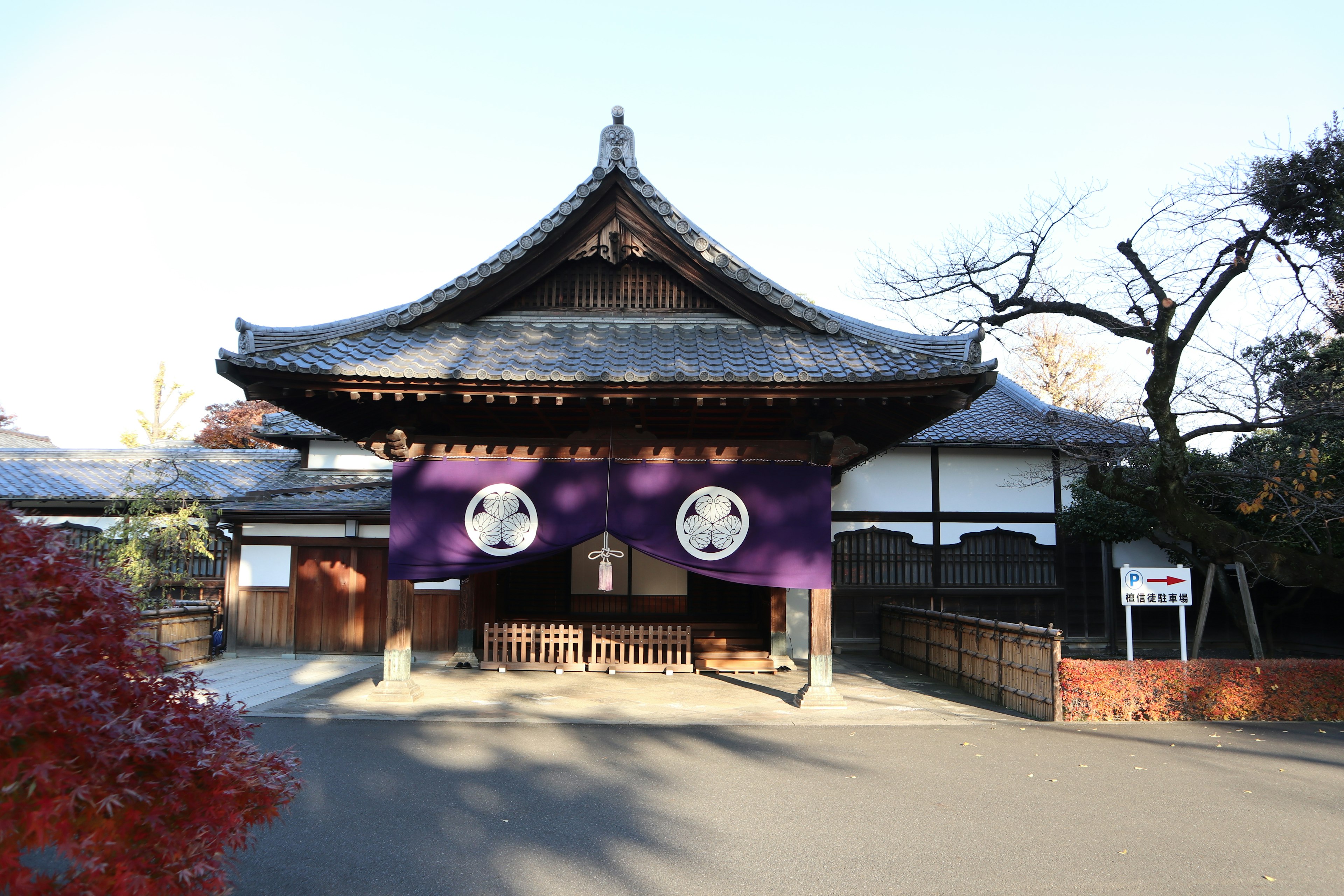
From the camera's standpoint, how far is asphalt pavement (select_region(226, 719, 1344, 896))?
4727 mm

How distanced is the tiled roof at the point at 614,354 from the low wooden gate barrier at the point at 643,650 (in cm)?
505

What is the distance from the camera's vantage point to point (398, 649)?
9656mm

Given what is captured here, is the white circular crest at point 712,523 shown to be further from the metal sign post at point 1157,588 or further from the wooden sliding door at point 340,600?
the wooden sliding door at point 340,600

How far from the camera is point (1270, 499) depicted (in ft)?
38.1

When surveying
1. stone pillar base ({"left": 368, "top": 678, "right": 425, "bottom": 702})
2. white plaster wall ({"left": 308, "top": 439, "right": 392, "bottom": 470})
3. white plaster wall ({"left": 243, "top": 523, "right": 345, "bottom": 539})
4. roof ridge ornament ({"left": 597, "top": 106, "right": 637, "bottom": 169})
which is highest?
roof ridge ornament ({"left": 597, "top": 106, "right": 637, "bottom": 169})

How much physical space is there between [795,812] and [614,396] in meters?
4.38

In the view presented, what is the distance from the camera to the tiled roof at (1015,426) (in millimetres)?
15953

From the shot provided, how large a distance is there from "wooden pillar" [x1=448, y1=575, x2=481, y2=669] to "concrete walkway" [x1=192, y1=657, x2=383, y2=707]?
1.23m

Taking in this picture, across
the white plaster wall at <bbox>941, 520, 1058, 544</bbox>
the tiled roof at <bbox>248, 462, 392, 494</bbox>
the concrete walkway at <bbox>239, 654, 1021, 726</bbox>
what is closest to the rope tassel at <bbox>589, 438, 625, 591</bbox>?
the concrete walkway at <bbox>239, 654, 1021, 726</bbox>

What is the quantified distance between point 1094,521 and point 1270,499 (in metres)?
4.65

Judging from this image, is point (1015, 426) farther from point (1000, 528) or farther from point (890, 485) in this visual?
point (890, 485)

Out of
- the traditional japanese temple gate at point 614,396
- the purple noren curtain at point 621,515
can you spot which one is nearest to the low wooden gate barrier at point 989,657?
the traditional japanese temple gate at point 614,396

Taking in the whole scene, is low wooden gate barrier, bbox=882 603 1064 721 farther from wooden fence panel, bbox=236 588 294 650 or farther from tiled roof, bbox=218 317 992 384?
wooden fence panel, bbox=236 588 294 650

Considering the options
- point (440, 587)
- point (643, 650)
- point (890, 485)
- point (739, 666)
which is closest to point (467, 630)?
point (440, 587)
